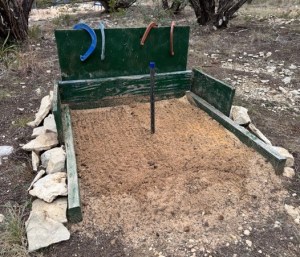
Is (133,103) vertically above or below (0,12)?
below

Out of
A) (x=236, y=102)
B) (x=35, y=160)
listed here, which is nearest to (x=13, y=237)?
(x=35, y=160)

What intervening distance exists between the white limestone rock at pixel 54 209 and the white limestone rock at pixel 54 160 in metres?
0.33

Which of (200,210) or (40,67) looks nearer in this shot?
(200,210)

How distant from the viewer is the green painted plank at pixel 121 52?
3.18 metres

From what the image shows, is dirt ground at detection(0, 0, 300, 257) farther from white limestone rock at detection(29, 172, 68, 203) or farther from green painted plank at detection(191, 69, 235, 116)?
green painted plank at detection(191, 69, 235, 116)

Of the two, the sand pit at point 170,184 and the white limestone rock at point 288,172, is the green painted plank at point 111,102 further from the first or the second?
the white limestone rock at point 288,172

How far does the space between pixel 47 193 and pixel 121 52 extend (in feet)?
5.91

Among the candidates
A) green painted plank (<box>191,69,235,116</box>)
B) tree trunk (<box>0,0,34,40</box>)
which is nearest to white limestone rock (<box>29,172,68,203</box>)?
green painted plank (<box>191,69,235,116</box>)

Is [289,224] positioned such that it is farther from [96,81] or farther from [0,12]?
[0,12]

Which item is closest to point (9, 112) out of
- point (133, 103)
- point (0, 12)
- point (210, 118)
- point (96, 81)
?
point (96, 81)

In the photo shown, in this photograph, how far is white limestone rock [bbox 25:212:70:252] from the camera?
6.17 ft

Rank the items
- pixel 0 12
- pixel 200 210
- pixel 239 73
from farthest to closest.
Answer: pixel 0 12 < pixel 239 73 < pixel 200 210

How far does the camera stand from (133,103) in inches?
142

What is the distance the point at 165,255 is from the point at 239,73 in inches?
152
